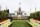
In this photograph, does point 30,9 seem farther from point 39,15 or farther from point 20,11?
point 39,15

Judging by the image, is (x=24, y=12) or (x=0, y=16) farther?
(x=24, y=12)

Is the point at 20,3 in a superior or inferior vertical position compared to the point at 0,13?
superior

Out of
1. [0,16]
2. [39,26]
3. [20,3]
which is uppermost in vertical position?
[20,3]

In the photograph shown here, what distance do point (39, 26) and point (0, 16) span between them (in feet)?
16.2

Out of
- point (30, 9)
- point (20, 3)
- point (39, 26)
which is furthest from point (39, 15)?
point (20, 3)

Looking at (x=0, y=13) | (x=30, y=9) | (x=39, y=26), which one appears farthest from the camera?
(x=30, y=9)

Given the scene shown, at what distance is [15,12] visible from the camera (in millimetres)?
46938

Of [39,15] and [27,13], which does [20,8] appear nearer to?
[27,13]

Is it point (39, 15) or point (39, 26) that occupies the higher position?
point (39, 15)

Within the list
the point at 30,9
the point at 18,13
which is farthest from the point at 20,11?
the point at 30,9

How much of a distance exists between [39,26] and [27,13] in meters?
36.1

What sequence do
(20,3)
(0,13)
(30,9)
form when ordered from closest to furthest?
1. (0,13)
2. (30,9)
3. (20,3)

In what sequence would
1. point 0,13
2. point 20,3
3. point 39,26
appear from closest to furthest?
point 39,26, point 0,13, point 20,3

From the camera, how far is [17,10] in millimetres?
47000
